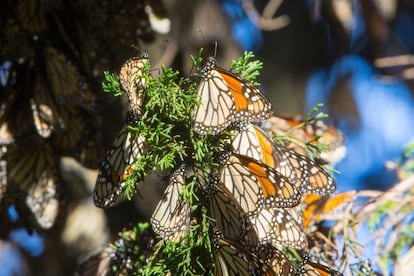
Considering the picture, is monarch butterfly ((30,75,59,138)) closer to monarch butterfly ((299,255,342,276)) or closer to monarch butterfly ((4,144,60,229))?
monarch butterfly ((4,144,60,229))

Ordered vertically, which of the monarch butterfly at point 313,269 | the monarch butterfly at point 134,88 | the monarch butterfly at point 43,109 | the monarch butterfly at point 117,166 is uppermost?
the monarch butterfly at point 43,109

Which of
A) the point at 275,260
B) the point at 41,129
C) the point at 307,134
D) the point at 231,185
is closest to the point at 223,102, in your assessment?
the point at 231,185

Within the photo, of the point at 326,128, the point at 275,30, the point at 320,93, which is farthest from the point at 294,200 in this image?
the point at 320,93

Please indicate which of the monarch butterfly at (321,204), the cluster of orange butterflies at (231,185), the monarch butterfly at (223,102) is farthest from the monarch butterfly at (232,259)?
the monarch butterfly at (321,204)

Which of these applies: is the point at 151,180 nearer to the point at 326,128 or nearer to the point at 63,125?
the point at 63,125

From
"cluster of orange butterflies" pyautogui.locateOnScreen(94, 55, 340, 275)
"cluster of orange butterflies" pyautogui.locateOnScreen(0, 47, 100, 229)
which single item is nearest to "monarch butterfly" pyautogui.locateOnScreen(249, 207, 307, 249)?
"cluster of orange butterflies" pyautogui.locateOnScreen(94, 55, 340, 275)

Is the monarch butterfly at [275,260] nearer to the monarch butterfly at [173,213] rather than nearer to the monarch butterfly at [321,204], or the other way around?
the monarch butterfly at [173,213]

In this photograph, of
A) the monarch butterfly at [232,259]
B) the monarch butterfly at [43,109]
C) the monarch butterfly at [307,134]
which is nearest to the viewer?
the monarch butterfly at [232,259]
